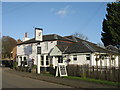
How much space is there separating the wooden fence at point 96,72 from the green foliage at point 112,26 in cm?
1381

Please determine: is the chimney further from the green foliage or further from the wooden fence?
the green foliage

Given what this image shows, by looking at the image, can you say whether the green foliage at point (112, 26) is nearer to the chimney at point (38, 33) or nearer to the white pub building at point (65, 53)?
the white pub building at point (65, 53)

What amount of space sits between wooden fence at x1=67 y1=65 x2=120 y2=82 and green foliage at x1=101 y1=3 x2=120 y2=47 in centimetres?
1381

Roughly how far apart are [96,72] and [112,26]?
16.7 m

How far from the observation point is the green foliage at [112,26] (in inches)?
1175

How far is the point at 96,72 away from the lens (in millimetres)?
16312

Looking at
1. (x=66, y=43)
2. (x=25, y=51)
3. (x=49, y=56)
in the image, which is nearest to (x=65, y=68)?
(x=49, y=56)

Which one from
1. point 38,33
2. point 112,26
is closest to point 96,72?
point 38,33

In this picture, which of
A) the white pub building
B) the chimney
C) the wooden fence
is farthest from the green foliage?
the wooden fence

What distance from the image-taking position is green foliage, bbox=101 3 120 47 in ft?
97.9

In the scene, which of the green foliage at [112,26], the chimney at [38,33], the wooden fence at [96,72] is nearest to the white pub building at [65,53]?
the chimney at [38,33]

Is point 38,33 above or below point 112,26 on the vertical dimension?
below

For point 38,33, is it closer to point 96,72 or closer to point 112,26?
point 96,72

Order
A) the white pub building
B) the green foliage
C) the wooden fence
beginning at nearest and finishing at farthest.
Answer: the wooden fence < the white pub building < the green foliage
